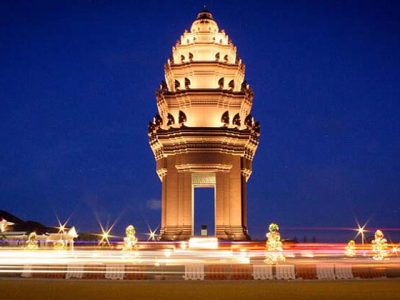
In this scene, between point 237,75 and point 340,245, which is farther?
point 237,75

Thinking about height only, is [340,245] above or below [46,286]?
above

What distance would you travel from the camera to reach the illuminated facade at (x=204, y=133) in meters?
53.0

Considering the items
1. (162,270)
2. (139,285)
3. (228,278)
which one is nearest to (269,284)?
(228,278)

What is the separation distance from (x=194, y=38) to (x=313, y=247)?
23070 millimetres

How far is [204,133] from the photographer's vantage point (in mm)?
52938

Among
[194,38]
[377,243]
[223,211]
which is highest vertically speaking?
[194,38]

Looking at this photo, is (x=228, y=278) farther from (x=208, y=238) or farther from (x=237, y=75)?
(x=237, y=75)

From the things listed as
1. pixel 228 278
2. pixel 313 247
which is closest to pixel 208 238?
pixel 313 247

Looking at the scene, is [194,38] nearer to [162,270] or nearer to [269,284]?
[162,270]

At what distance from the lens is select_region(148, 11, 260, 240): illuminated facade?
53000mm

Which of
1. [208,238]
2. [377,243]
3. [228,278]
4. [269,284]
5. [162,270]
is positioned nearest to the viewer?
[269,284]

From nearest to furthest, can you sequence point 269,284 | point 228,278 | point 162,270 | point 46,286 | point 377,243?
point 46,286, point 269,284, point 228,278, point 162,270, point 377,243

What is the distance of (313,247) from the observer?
47.5 meters

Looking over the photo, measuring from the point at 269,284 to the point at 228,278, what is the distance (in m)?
3.63
